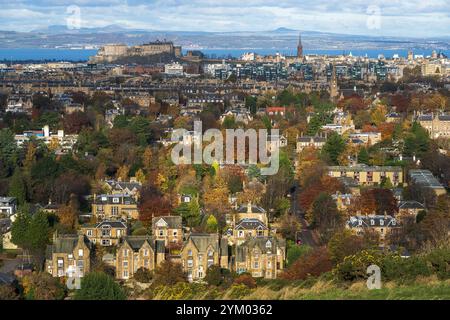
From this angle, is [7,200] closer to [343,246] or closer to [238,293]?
[343,246]

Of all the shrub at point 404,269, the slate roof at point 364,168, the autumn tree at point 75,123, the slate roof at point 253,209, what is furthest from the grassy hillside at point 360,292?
the autumn tree at point 75,123

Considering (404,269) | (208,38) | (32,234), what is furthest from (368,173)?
(208,38)

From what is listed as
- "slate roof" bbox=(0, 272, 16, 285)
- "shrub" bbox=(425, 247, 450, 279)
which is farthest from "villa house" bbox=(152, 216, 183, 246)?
"shrub" bbox=(425, 247, 450, 279)

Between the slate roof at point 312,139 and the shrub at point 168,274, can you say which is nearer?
the shrub at point 168,274

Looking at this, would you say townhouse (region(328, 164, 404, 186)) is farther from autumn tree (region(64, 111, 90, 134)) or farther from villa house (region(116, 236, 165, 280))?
autumn tree (region(64, 111, 90, 134))

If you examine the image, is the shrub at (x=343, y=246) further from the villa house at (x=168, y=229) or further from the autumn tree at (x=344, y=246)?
the villa house at (x=168, y=229)

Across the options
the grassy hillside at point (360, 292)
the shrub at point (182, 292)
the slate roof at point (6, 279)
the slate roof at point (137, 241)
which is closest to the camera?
the grassy hillside at point (360, 292)

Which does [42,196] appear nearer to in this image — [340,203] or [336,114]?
[340,203]
